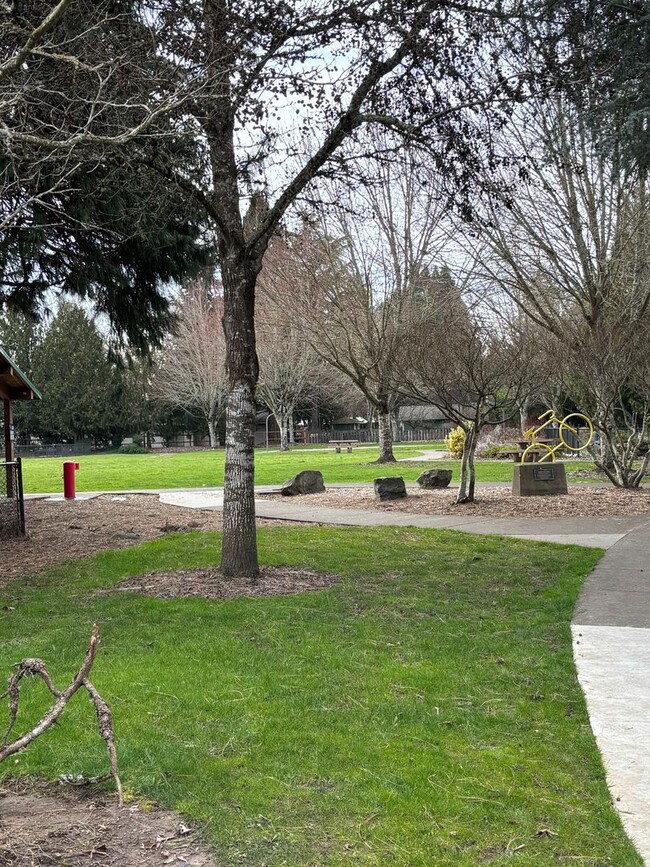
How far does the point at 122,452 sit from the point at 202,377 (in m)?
10.3

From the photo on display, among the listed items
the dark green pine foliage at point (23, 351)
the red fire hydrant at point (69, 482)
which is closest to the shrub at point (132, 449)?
the dark green pine foliage at point (23, 351)

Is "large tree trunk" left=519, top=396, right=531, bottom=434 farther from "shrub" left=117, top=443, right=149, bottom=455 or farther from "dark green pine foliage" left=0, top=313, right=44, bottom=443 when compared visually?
"dark green pine foliage" left=0, top=313, right=44, bottom=443

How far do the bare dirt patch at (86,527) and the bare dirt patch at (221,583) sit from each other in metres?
1.77

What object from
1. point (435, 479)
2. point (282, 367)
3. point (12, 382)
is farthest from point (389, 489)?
point (282, 367)

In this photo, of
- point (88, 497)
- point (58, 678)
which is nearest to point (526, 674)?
point (58, 678)

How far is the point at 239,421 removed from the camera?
25.5 feet

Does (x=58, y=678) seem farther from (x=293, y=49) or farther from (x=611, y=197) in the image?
(x=611, y=197)

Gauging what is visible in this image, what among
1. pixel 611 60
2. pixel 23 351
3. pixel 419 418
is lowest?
pixel 419 418

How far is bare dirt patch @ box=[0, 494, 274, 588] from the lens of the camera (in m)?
10.1

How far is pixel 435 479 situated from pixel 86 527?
848 cm

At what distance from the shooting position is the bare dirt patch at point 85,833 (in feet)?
8.92

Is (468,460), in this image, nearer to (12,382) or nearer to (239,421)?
(239,421)

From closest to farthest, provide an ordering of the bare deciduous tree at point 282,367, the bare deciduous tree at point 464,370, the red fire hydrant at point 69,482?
1. the bare deciduous tree at point 464,370
2. the red fire hydrant at point 69,482
3. the bare deciduous tree at point 282,367

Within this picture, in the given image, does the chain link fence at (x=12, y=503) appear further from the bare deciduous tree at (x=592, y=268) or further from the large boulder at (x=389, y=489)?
the bare deciduous tree at (x=592, y=268)
